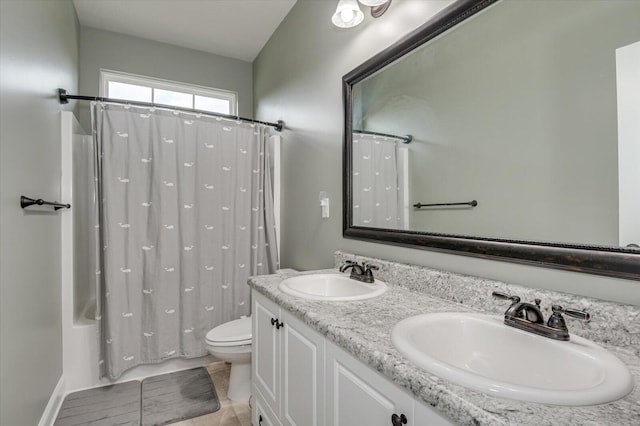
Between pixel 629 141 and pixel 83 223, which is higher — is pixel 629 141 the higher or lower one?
the higher one

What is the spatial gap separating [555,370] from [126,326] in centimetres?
236

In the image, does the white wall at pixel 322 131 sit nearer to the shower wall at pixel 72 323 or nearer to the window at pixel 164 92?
the window at pixel 164 92

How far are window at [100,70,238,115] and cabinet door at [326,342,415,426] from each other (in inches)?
114

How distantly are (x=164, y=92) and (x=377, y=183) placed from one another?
103 inches

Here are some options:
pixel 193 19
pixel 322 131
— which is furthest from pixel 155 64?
pixel 322 131

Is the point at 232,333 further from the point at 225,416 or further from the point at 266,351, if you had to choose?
the point at 266,351

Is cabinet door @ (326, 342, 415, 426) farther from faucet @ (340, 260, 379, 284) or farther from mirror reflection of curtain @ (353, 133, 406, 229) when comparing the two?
mirror reflection of curtain @ (353, 133, 406, 229)

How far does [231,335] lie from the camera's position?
1893 millimetres

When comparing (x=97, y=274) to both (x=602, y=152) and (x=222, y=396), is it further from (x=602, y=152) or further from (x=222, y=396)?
(x=602, y=152)

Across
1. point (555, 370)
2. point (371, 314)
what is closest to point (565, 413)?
point (555, 370)

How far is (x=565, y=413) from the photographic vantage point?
0.48 metres

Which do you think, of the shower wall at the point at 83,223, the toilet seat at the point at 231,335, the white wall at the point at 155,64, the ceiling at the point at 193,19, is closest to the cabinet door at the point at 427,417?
the toilet seat at the point at 231,335

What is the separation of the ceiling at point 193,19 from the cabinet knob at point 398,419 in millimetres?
2718

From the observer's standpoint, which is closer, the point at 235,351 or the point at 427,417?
the point at 427,417
